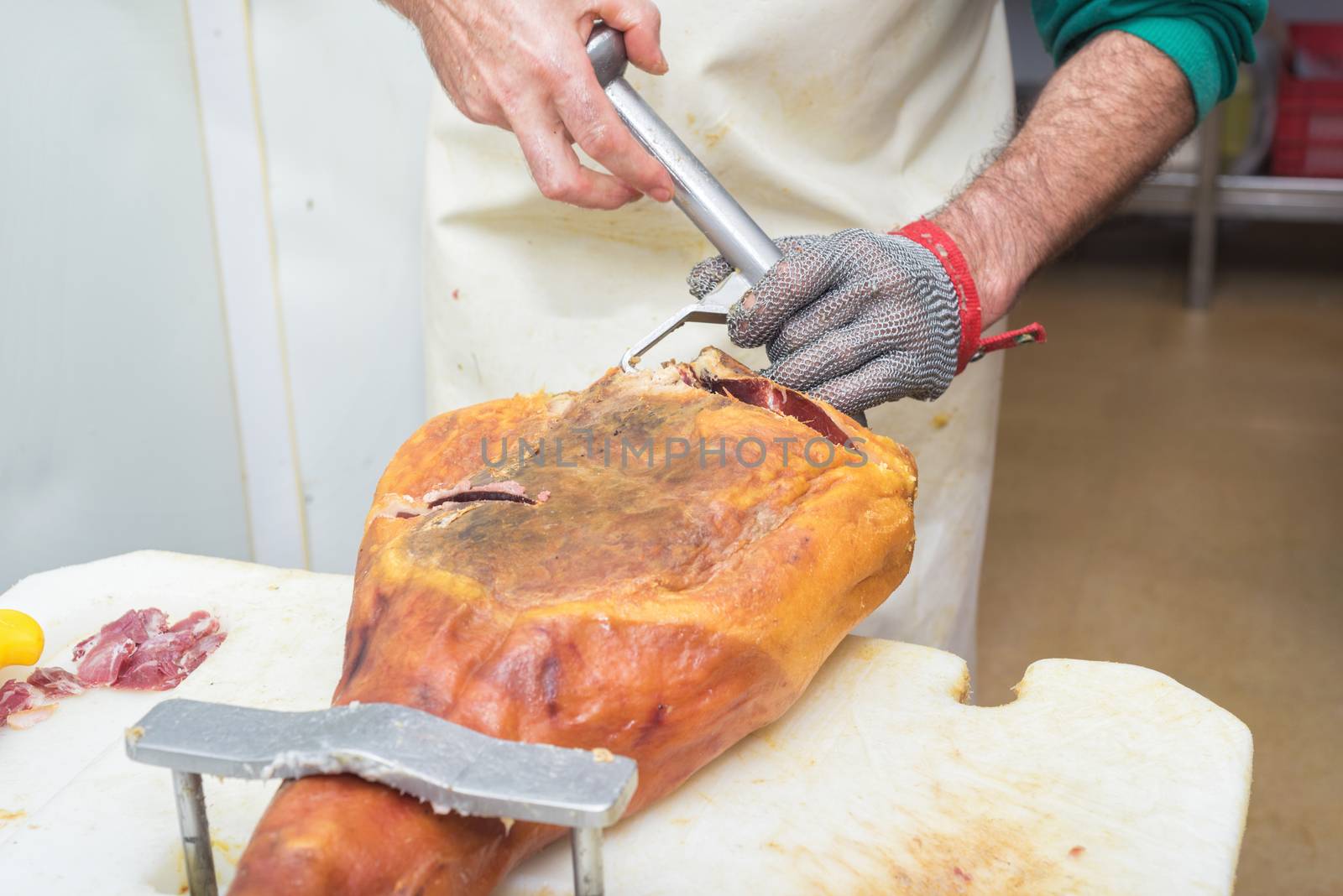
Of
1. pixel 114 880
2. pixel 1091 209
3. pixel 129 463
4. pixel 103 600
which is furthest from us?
pixel 129 463

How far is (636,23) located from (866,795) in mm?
902

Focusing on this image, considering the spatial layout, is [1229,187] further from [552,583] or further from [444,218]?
[552,583]

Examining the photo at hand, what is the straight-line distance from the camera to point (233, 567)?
1463mm

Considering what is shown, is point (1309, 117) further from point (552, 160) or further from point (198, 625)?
point (198, 625)

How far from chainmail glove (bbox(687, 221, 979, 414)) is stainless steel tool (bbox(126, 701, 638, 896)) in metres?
0.63

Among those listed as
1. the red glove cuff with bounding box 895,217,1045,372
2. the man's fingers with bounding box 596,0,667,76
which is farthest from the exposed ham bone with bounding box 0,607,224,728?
the red glove cuff with bounding box 895,217,1045,372

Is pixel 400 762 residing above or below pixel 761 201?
below

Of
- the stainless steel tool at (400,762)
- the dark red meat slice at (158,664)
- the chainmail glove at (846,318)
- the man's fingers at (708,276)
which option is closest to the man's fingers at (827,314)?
the chainmail glove at (846,318)

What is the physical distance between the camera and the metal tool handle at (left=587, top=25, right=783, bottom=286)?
52.8 inches

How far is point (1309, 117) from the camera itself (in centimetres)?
511

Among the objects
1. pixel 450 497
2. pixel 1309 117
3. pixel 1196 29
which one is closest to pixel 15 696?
pixel 450 497

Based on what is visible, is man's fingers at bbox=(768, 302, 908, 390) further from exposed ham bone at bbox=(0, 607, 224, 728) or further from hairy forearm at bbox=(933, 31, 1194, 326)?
exposed ham bone at bbox=(0, 607, 224, 728)

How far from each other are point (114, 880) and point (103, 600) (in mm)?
514

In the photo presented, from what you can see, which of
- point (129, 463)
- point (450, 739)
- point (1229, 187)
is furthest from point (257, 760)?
point (1229, 187)
